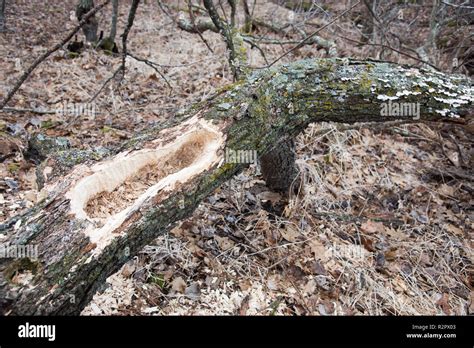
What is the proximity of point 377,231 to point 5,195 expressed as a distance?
2.67 m

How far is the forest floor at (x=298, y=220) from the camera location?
238cm

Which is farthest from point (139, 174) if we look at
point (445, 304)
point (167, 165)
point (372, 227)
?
point (445, 304)

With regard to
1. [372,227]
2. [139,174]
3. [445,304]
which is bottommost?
[445,304]

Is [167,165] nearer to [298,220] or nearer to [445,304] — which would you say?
[298,220]

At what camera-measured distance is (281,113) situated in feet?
7.05

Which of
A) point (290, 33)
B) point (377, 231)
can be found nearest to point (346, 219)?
point (377, 231)

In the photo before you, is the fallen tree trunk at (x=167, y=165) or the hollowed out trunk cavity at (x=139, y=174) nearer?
the fallen tree trunk at (x=167, y=165)

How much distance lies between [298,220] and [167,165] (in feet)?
4.43

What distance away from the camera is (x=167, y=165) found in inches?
75.2

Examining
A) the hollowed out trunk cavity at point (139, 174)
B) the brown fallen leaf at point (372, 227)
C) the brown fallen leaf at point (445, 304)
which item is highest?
the hollowed out trunk cavity at point (139, 174)

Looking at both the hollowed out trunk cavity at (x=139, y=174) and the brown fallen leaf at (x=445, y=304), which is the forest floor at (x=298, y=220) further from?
the hollowed out trunk cavity at (x=139, y=174)

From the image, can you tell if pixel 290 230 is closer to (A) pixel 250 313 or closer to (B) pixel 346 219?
(B) pixel 346 219

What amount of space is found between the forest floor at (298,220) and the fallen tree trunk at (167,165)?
663 millimetres

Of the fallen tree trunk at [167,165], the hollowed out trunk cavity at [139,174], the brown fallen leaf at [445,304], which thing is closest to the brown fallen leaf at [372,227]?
the brown fallen leaf at [445,304]
